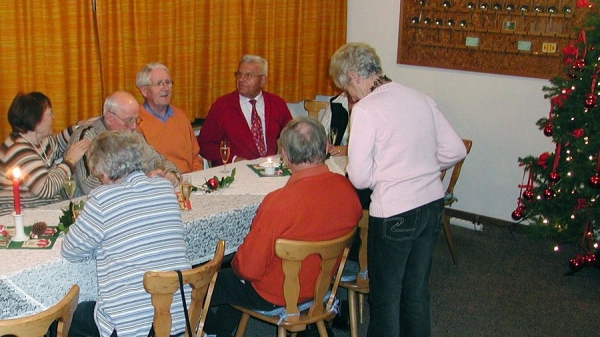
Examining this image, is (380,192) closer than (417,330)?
Yes

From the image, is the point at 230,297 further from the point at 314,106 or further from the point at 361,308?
the point at 314,106

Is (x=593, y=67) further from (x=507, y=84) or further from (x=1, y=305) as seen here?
(x=1, y=305)

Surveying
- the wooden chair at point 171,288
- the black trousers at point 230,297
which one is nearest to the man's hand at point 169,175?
the black trousers at point 230,297

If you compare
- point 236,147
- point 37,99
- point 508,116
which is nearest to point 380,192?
point 37,99

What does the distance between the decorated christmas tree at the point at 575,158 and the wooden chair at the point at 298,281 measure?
6.93ft

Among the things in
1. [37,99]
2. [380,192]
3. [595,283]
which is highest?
[37,99]

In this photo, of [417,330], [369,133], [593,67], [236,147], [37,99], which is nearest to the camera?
[369,133]

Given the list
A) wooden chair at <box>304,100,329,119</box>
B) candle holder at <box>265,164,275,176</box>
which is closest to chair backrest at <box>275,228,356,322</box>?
candle holder at <box>265,164,275,176</box>

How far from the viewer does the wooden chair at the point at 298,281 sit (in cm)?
258

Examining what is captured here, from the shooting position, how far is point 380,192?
2.71m

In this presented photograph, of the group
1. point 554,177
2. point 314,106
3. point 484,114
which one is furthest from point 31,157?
point 484,114

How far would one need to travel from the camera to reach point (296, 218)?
266 cm

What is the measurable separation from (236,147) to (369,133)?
6.62 ft

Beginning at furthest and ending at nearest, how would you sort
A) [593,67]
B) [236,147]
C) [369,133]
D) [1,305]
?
[236,147], [593,67], [369,133], [1,305]
